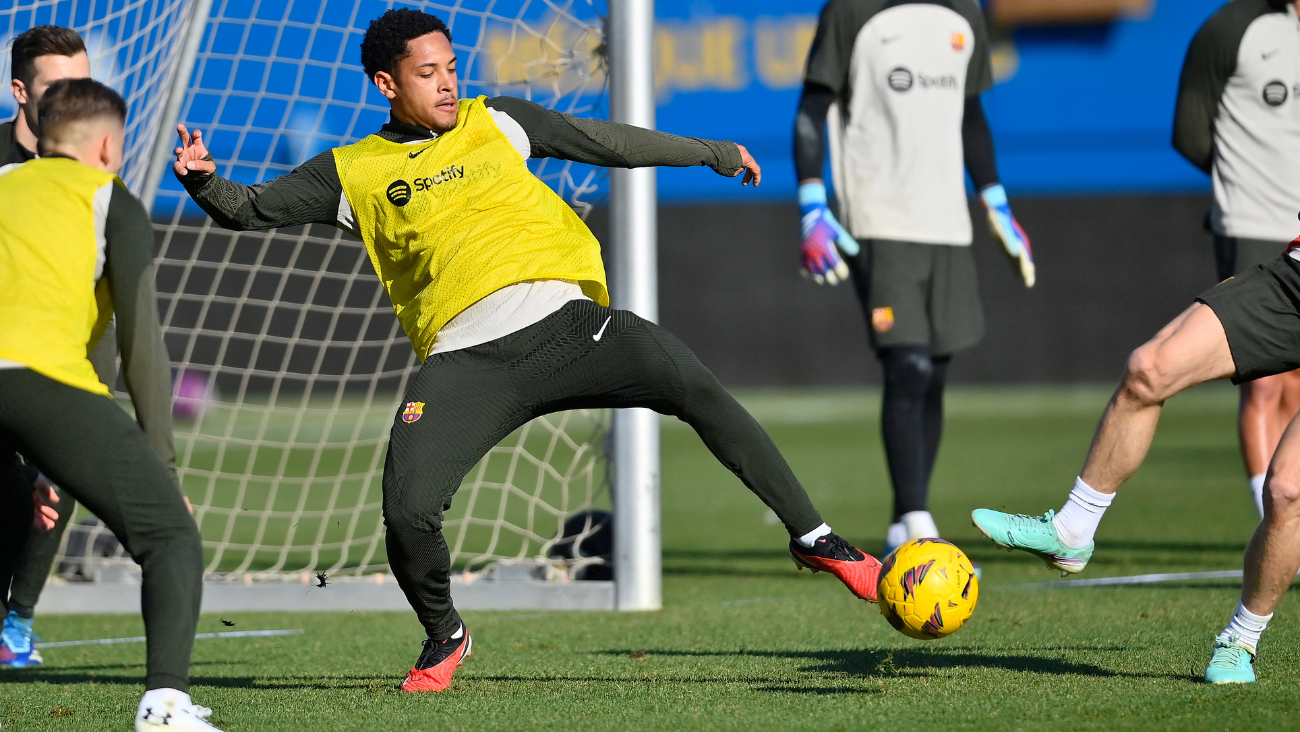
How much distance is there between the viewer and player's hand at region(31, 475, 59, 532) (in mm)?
3979

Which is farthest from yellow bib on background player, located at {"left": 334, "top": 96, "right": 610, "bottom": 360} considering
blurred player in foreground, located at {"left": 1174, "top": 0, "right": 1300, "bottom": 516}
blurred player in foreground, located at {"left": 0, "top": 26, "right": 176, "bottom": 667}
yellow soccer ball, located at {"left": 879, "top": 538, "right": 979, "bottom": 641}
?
blurred player in foreground, located at {"left": 1174, "top": 0, "right": 1300, "bottom": 516}

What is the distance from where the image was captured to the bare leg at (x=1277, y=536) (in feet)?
11.3

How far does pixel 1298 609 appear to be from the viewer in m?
4.61

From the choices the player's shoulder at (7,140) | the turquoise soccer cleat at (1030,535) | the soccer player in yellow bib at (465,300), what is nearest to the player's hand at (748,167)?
the soccer player in yellow bib at (465,300)

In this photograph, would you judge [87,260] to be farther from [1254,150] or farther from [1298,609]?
[1254,150]

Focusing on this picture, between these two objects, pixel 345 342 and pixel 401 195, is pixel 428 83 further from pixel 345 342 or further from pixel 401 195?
pixel 345 342

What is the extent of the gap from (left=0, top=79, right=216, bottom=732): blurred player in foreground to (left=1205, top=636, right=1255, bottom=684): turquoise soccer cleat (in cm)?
237

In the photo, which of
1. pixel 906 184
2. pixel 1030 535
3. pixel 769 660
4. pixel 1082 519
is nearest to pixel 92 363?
pixel 769 660

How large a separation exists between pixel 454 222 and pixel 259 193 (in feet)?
1.70

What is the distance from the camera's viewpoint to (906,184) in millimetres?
5945

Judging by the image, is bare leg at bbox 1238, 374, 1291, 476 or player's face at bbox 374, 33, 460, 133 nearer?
player's face at bbox 374, 33, 460, 133

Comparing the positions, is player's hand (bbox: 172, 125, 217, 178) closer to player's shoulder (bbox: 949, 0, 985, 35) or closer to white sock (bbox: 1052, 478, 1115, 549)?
white sock (bbox: 1052, 478, 1115, 549)

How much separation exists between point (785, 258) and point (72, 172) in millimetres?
16857

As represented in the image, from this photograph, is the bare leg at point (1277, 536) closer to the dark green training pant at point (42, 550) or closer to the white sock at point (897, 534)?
the white sock at point (897, 534)
